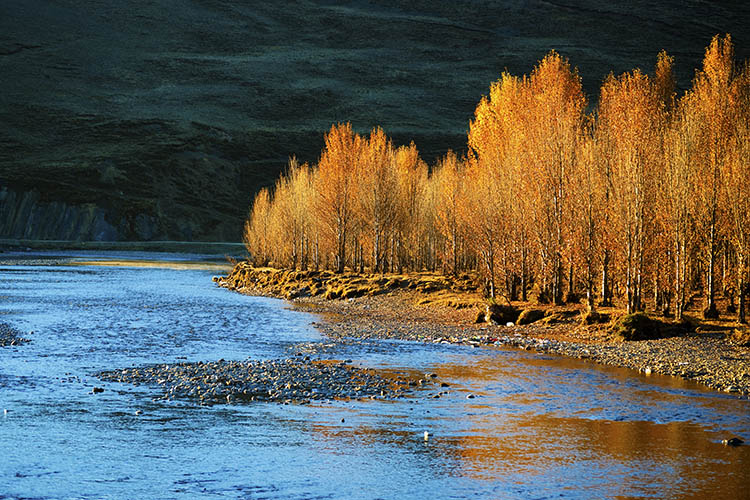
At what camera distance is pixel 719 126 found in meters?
42.4

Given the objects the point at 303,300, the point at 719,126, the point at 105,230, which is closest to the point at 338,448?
the point at 719,126

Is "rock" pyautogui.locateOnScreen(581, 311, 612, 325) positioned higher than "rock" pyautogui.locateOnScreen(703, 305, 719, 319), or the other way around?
"rock" pyautogui.locateOnScreen(703, 305, 719, 319)

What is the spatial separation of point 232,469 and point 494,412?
282 inches

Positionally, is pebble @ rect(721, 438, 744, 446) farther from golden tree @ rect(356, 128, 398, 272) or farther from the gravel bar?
golden tree @ rect(356, 128, 398, 272)

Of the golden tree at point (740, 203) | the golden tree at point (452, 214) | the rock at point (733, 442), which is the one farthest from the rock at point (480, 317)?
the rock at point (733, 442)

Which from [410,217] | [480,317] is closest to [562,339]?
[480,317]

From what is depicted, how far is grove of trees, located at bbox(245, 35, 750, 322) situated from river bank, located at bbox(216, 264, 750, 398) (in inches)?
109

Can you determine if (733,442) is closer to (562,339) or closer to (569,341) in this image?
(569,341)

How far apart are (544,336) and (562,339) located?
1.30 m

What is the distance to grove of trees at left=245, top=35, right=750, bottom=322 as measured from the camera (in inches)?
1372

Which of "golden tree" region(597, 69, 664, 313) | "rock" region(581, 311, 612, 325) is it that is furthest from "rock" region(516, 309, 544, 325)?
"golden tree" region(597, 69, 664, 313)

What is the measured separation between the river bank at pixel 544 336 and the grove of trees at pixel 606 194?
2.77 meters

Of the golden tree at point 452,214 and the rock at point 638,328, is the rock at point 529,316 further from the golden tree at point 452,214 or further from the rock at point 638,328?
the golden tree at point 452,214

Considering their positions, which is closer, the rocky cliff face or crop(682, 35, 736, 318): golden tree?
crop(682, 35, 736, 318): golden tree
